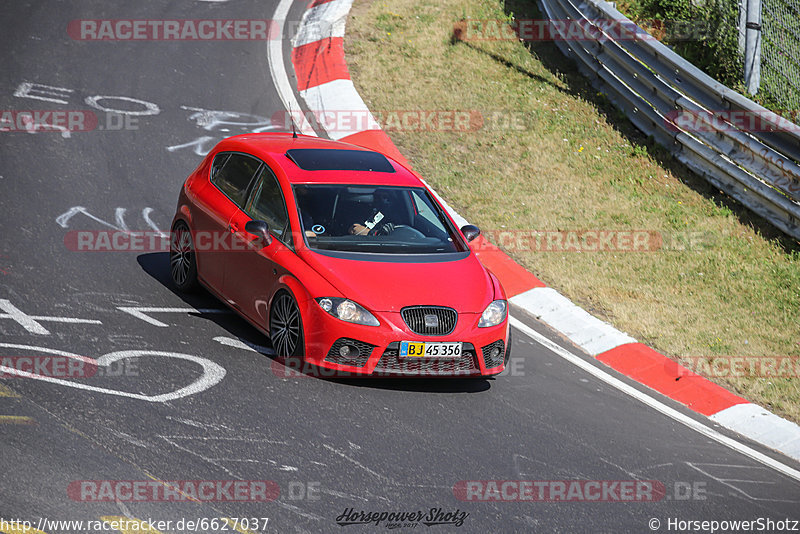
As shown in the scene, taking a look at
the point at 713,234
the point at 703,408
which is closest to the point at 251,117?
the point at 713,234

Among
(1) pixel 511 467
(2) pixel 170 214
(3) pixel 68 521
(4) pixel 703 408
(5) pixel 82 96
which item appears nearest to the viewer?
(3) pixel 68 521

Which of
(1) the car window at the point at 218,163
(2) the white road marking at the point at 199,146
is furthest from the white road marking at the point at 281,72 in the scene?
(1) the car window at the point at 218,163

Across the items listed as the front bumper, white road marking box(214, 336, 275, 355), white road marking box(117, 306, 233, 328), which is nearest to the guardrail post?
the front bumper

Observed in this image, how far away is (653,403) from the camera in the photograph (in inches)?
341

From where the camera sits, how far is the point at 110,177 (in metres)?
11.2

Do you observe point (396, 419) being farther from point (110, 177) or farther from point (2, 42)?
point (2, 42)

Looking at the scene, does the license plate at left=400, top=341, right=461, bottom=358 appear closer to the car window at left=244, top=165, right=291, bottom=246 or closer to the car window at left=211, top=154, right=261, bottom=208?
the car window at left=244, top=165, right=291, bottom=246

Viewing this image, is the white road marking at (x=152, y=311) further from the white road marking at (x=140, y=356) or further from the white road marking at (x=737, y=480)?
the white road marking at (x=737, y=480)

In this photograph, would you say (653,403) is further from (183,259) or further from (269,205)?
(183,259)

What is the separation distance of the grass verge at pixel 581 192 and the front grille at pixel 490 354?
2.67 metres

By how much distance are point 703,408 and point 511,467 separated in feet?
10.1

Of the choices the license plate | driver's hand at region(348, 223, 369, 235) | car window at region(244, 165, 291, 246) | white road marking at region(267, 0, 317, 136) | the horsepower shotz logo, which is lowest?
the horsepower shotz logo

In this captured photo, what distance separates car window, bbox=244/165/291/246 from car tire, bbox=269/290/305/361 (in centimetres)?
59

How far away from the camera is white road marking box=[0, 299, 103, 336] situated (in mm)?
7555
